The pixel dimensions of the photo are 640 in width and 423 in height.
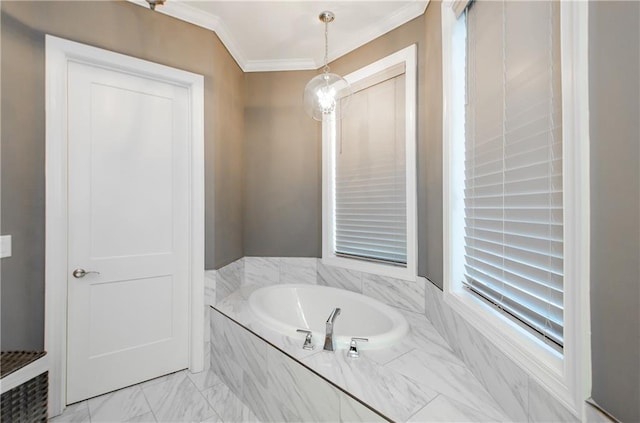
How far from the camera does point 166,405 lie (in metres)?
1.70

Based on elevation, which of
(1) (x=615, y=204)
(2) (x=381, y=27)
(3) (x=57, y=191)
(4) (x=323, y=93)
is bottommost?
(1) (x=615, y=204)

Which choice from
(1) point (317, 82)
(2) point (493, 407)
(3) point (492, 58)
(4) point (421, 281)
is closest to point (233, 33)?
(1) point (317, 82)

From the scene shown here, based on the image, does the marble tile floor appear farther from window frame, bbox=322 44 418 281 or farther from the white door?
window frame, bbox=322 44 418 281

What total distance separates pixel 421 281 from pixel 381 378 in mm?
852

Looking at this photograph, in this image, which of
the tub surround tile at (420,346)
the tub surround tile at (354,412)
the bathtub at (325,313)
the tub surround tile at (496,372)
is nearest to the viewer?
the tub surround tile at (496,372)

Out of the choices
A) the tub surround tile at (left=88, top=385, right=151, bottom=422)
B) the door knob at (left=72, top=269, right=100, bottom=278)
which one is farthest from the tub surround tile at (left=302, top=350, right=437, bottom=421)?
the door knob at (left=72, top=269, right=100, bottom=278)

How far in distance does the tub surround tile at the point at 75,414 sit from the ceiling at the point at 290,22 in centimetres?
258

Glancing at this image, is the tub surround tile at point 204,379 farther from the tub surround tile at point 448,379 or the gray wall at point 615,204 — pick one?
the gray wall at point 615,204

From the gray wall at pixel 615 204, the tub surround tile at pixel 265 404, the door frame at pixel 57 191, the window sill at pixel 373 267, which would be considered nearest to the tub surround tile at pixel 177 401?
the tub surround tile at pixel 265 404

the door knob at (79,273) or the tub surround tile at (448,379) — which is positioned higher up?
the door knob at (79,273)

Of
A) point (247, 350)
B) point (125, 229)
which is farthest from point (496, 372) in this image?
point (125, 229)

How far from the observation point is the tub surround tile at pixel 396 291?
1900 millimetres

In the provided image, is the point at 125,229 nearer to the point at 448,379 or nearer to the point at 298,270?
the point at 298,270

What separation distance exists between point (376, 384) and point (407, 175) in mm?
1353
